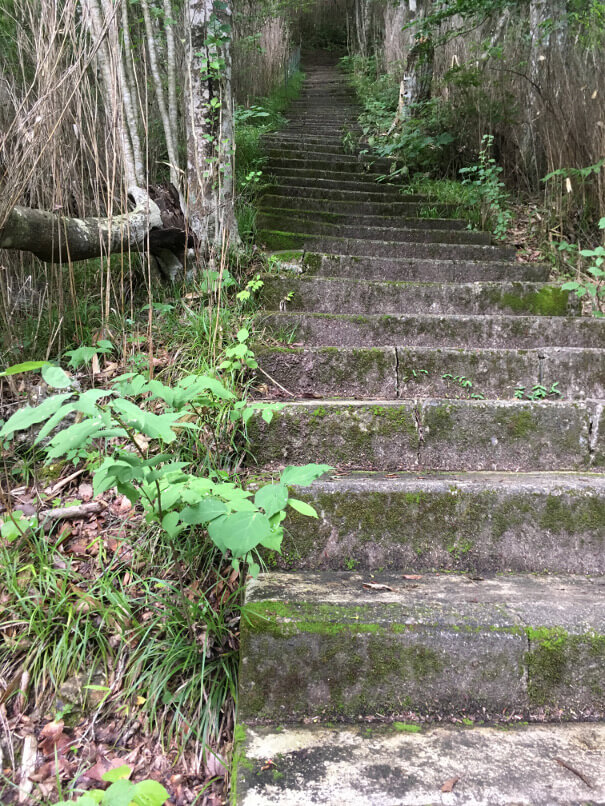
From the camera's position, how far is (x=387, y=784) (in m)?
0.93

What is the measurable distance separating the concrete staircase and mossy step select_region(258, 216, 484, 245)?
4.52 ft

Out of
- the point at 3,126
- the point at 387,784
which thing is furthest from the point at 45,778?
the point at 3,126

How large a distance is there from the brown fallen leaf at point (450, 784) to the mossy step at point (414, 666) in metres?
0.20

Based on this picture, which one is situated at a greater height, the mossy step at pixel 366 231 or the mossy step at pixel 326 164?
the mossy step at pixel 326 164

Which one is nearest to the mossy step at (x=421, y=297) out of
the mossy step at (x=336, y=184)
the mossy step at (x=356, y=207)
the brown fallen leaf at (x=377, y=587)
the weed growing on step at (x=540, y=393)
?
the weed growing on step at (x=540, y=393)

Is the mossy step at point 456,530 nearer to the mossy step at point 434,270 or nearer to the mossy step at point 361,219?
the mossy step at point 434,270

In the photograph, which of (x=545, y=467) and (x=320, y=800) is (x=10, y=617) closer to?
(x=320, y=800)

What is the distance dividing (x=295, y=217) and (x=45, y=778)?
3.39 m

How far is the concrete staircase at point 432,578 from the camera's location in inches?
38.9

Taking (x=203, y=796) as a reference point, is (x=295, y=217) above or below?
above

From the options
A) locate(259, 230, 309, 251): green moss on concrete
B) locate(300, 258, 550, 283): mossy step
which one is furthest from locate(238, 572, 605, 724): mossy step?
locate(259, 230, 309, 251): green moss on concrete

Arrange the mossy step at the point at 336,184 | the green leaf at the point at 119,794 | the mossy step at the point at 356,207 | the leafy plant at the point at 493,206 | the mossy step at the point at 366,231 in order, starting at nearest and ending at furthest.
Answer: the green leaf at the point at 119,794 → the mossy step at the point at 366,231 → the leafy plant at the point at 493,206 → the mossy step at the point at 356,207 → the mossy step at the point at 336,184

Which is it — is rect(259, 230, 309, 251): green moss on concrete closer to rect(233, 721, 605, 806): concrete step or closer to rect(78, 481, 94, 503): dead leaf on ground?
rect(78, 481, 94, 503): dead leaf on ground

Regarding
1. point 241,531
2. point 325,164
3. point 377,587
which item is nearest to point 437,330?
point 377,587
